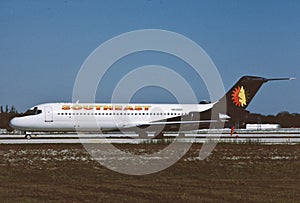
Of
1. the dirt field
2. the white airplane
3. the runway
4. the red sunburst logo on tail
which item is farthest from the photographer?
the red sunburst logo on tail

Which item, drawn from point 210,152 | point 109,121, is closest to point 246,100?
point 109,121

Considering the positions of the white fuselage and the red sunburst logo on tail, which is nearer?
the white fuselage

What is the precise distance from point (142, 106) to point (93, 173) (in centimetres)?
3151

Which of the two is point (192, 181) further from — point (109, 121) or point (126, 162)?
point (109, 121)

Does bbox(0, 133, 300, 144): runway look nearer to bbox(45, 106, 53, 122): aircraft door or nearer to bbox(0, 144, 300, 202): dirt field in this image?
bbox(45, 106, 53, 122): aircraft door

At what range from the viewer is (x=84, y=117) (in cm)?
4903

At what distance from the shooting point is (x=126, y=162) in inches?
949

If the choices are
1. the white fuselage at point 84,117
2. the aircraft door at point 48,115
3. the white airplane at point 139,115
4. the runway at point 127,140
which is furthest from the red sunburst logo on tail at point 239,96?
the aircraft door at point 48,115

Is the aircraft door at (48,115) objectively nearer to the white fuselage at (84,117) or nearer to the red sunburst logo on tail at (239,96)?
the white fuselage at (84,117)

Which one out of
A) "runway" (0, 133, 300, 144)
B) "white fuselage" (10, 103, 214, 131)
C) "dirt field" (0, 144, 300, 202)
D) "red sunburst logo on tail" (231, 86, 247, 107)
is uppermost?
"red sunburst logo on tail" (231, 86, 247, 107)

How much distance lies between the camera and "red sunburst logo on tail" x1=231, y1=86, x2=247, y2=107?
51844 millimetres

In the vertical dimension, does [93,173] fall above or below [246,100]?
below

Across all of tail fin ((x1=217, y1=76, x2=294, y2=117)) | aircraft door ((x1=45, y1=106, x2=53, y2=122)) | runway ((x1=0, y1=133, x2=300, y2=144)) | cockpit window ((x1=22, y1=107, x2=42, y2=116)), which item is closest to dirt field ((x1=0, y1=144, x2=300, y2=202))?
runway ((x1=0, y1=133, x2=300, y2=144))

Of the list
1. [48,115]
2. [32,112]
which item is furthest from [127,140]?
[32,112]
